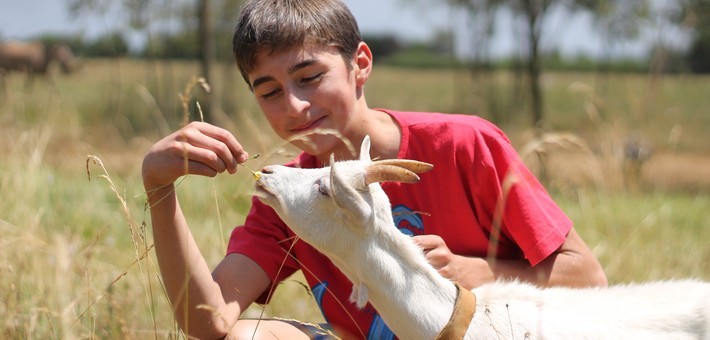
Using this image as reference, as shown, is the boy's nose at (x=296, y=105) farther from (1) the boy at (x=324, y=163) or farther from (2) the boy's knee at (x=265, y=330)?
(2) the boy's knee at (x=265, y=330)

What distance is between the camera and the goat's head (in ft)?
6.20

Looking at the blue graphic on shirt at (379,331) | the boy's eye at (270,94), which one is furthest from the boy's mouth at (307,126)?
the blue graphic on shirt at (379,331)

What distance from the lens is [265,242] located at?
8.50 feet

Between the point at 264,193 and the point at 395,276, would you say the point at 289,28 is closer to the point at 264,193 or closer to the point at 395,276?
the point at 264,193

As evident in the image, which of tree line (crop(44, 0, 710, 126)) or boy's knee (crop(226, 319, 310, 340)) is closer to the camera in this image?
boy's knee (crop(226, 319, 310, 340))

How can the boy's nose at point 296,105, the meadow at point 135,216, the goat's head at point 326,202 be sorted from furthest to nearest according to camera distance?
the meadow at point 135,216 → the boy's nose at point 296,105 → the goat's head at point 326,202

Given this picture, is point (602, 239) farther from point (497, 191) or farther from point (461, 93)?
point (461, 93)

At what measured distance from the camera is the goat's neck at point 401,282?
1930 millimetres

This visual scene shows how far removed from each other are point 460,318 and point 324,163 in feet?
2.58

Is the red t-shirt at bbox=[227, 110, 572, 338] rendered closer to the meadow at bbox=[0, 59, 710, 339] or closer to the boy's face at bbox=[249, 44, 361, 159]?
the meadow at bbox=[0, 59, 710, 339]

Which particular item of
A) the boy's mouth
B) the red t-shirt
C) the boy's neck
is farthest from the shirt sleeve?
the boy's mouth

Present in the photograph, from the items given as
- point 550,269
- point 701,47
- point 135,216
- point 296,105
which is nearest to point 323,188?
point 296,105

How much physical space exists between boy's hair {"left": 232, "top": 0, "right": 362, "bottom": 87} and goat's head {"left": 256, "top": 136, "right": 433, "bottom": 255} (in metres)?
0.53

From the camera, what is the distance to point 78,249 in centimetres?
339
